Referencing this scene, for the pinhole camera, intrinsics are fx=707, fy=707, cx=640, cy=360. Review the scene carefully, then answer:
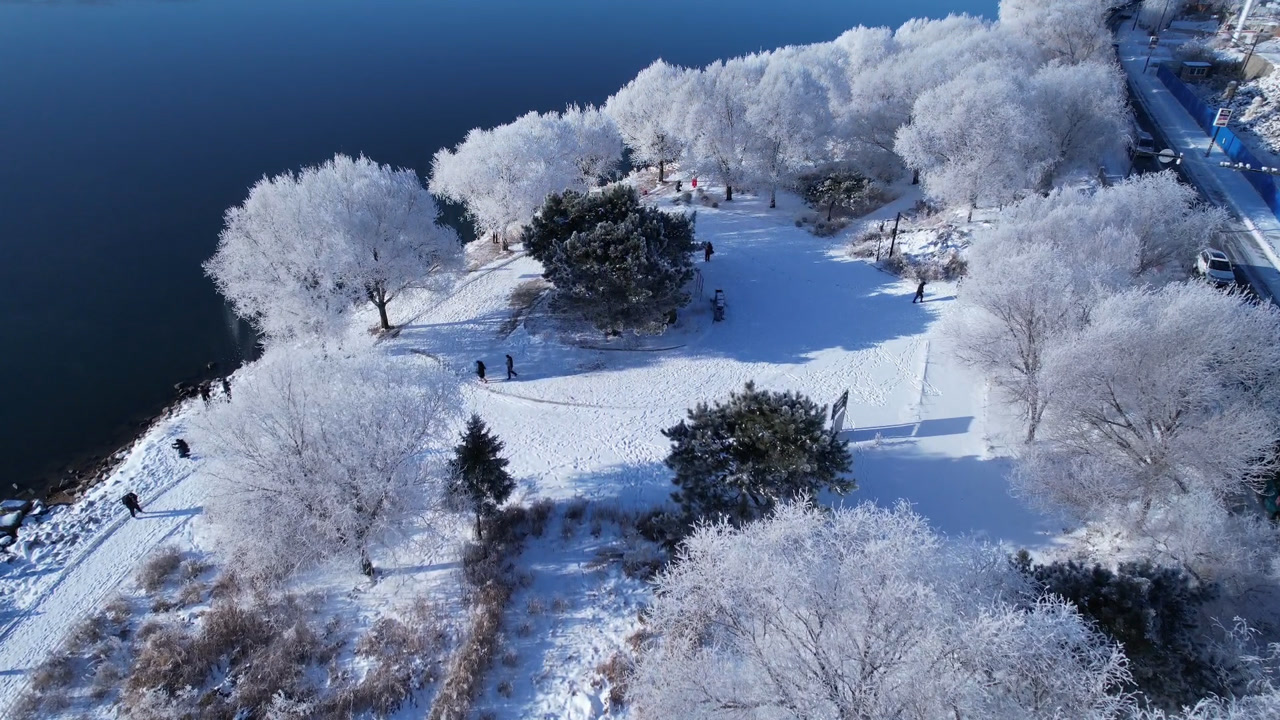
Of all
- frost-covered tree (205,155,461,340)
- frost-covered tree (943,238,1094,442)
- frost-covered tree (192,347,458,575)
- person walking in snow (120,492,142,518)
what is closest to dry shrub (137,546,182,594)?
frost-covered tree (192,347,458,575)

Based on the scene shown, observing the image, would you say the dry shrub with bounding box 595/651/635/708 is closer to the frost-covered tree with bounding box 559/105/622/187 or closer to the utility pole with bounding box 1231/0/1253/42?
the frost-covered tree with bounding box 559/105/622/187

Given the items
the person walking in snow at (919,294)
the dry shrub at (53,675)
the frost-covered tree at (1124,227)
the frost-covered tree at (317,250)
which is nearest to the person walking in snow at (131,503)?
the dry shrub at (53,675)

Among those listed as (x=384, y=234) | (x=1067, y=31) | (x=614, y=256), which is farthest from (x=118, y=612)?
(x=1067, y=31)

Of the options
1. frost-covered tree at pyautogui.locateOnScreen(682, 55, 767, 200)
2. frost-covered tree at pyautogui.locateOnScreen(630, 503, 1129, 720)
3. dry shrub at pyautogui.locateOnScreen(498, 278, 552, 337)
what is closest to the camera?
frost-covered tree at pyautogui.locateOnScreen(630, 503, 1129, 720)

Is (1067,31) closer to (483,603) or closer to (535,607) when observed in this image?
(535,607)

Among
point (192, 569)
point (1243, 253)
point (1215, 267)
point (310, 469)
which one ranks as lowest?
point (192, 569)

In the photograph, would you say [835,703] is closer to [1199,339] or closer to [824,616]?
[824,616]

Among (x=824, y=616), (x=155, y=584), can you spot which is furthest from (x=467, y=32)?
(x=824, y=616)

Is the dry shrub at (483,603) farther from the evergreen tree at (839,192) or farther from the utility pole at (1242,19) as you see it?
the utility pole at (1242,19)
